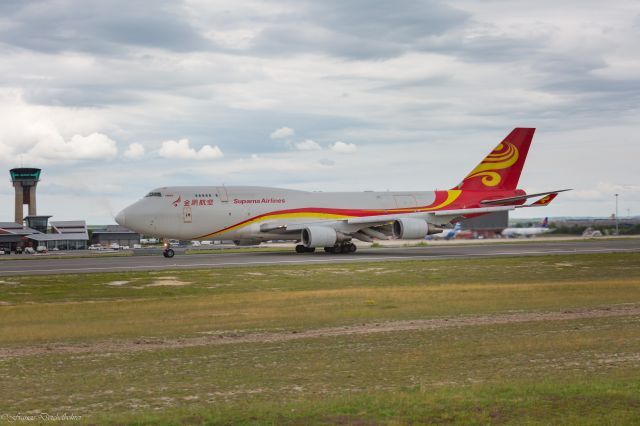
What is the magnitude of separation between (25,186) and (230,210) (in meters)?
129

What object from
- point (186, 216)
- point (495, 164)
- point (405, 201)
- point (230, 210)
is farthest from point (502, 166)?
point (186, 216)

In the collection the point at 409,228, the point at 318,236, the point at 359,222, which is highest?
the point at 359,222

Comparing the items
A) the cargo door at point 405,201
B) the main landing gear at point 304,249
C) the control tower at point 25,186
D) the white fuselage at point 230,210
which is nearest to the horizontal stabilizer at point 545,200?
the cargo door at point 405,201

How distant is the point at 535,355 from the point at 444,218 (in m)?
39.1

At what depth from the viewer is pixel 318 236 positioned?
48.1m

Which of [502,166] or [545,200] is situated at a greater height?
[502,166]

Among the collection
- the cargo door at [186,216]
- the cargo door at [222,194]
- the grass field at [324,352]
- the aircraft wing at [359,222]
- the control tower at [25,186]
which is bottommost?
the grass field at [324,352]

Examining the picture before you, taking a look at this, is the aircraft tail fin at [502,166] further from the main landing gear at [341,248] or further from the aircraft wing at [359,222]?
the main landing gear at [341,248]

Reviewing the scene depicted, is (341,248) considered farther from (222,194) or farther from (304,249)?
(222,194)

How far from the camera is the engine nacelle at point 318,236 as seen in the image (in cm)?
4800

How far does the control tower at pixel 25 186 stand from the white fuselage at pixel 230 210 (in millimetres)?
125338

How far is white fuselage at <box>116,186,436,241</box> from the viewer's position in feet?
156

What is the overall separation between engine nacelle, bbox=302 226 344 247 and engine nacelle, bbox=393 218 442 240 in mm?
4358

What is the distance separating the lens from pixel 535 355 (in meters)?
14.0
